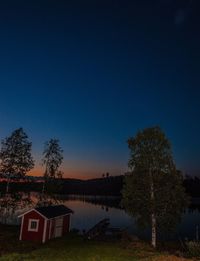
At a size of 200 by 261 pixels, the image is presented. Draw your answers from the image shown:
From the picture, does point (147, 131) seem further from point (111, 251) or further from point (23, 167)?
point (23, 167)

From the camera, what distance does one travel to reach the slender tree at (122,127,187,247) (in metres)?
30.3

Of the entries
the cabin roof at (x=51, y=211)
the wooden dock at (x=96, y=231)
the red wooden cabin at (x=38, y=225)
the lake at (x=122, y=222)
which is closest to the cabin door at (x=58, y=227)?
the cabin roof at (x=51, y=211)

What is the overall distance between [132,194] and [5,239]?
57.1 feet

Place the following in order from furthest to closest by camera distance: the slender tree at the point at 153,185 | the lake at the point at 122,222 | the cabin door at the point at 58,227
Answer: the lake at the point at 122,222 < the cabin door at the point at 58,227 < the slender tree at the point at 153,185

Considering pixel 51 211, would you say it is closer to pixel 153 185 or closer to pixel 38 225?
pixel 38 225

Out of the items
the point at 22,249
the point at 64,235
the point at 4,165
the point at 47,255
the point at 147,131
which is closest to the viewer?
the point at 47,255

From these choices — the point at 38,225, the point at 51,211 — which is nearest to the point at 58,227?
the point at 51,211

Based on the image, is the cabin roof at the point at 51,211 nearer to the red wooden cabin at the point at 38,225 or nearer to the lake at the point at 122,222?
the red wooden cabin at the point at 38,225

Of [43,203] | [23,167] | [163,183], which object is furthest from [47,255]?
[43,203]

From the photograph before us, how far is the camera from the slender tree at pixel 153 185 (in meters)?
30.3

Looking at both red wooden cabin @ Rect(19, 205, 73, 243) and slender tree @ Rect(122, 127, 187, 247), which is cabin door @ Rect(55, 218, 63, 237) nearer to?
red wooden cabin @ Rect(19, 205, 73, 243)

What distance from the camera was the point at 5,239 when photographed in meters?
33.9

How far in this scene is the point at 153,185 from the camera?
104ft

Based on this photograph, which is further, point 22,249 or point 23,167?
point 23,167
